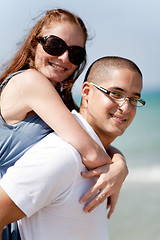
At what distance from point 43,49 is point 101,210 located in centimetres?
133

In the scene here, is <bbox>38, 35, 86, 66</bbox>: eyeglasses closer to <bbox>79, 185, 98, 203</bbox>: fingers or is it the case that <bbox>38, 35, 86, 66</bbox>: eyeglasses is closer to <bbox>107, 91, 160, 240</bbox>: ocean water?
<bbox>79, 185, 98, 203</bbox>: fingers

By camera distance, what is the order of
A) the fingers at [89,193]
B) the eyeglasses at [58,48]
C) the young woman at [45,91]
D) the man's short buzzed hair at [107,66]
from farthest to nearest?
the eyeglasses at [58,48] < the man's short buzzed hair at [107,66] < the young woman at [45,91] < the fingers at [89,193]

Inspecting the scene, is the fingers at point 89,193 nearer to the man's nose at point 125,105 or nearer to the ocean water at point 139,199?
the man's nose at point 125,105

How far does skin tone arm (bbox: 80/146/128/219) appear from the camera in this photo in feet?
7.98

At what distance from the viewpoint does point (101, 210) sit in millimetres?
2594

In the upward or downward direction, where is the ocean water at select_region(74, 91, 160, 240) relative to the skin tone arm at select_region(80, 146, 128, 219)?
downward

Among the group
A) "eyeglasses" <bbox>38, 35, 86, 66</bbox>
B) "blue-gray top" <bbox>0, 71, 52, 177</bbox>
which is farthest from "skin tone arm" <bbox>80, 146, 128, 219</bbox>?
"eyeglasses" <bbox>38, 35, 86, 66</bbox>

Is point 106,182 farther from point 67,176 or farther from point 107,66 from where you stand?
point 107,66

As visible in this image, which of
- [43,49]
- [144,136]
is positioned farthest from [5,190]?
[144,136]

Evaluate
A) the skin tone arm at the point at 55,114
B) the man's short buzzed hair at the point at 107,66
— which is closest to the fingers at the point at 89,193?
the skin tone arm at the point at 55,114

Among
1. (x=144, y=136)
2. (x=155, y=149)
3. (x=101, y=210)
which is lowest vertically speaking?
(x=144, y=136)

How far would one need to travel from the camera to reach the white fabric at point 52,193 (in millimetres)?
2213

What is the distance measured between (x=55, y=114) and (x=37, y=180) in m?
0.53

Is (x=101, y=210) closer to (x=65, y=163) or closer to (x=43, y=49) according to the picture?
(x=65, y=163)
